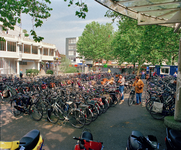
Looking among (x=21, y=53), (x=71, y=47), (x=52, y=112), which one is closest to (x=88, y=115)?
(x=52, y=112)

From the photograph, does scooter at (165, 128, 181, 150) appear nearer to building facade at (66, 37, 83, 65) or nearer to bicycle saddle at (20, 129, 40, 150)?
bicycle saddle at (20, 129, 40, 150)

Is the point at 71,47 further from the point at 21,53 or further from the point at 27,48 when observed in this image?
the point at 21,53

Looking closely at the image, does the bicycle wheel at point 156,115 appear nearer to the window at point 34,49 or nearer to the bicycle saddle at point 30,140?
the bicycle saddle at point 30,140

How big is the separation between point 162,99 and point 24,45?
32530 mm

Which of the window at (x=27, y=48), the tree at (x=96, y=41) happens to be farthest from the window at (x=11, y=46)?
the tree at (x=96, y=41)

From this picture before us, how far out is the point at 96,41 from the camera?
38.6 meters

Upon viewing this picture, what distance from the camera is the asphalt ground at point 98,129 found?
408 centimetres

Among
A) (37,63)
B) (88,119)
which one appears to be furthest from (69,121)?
(37,63)

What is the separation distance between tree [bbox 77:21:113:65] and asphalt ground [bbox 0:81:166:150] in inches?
1286

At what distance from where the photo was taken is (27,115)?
6.28m

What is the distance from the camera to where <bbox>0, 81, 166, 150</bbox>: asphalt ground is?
4081mm

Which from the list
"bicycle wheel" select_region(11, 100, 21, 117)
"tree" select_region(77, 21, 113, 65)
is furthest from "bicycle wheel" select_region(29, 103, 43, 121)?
"tree" select_region(77, 21, 113, 65)

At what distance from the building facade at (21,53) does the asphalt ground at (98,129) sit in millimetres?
17279

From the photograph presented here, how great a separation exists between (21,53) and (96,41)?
64.4 ft
